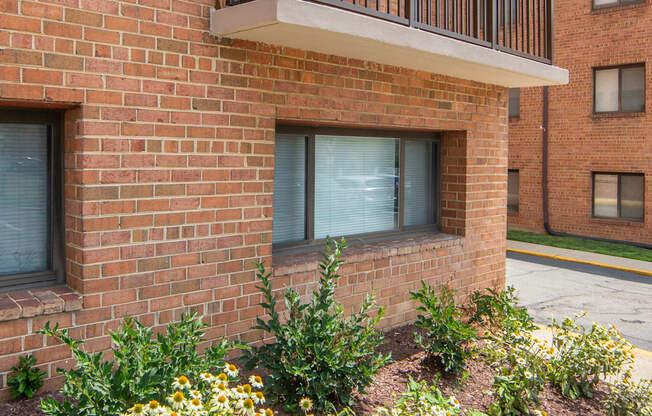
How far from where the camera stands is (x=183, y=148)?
4.27 metres

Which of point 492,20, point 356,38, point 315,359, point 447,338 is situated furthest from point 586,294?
point 315,359

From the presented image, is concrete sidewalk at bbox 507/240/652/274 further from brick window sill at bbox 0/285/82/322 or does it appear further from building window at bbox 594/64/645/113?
brick window sill at bbox 0/285/82/322

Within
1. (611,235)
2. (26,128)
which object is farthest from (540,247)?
(26,128)

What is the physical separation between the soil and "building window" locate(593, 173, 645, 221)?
12.8 m

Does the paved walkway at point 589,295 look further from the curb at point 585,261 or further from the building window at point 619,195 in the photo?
the building window at point 619,195

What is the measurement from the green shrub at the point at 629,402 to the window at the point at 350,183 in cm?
277

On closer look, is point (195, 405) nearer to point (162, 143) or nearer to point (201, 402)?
point (201, 402)

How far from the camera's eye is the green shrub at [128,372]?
2875 millimetres

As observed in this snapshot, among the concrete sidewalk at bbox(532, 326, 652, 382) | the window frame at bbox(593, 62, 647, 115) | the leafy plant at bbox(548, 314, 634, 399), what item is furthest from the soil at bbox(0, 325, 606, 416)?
the window frame at bbox(593, 62, 647, 115)

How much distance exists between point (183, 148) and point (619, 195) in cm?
1520

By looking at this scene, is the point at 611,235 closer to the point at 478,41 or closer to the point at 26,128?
the point at 478,41

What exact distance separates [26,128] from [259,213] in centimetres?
178

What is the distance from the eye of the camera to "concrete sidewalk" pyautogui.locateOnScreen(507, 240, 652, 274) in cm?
1273

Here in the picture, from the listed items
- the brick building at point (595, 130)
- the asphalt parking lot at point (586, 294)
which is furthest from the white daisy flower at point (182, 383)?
the brick building at point (595, 130)
